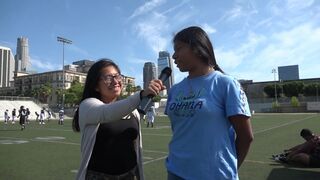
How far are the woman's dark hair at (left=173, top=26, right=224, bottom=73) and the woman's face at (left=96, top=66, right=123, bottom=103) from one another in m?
0.72

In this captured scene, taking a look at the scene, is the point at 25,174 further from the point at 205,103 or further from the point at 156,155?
the point at 205,103

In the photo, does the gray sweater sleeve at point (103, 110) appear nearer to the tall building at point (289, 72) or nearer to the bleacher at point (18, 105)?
the bleacher at point (18, 105)

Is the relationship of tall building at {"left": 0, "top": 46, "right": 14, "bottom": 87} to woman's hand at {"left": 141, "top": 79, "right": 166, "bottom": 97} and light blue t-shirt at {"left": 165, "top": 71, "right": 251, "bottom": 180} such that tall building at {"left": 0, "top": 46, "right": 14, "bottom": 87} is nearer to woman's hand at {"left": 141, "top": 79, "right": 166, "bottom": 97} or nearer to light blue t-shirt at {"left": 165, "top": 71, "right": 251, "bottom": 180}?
woman's hand at {"left": 141, "top": 79, "right": 166, "bottom": 97}

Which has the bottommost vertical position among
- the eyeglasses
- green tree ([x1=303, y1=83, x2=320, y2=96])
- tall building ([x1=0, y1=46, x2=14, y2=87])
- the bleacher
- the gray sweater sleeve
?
the gray sweater sleeve

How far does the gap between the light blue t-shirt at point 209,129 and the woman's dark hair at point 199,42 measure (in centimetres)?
15

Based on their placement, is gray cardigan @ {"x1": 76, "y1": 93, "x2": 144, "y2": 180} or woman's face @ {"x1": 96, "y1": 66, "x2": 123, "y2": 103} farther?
woman's face @ {"x1": 96, "y1": 66, "x2": 123, "y2": 103}

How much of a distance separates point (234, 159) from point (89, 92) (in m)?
1.44

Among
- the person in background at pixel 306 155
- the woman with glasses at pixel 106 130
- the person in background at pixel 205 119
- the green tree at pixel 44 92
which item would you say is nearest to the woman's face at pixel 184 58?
the person in background at pixel 205 119

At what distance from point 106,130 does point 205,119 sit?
0.94 meters

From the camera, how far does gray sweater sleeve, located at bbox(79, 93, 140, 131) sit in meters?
2.71

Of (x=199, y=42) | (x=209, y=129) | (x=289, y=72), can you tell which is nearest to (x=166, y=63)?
(x=199, y=42)

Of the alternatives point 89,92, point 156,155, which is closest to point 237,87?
point 89,92

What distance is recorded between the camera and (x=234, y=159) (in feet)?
8.68

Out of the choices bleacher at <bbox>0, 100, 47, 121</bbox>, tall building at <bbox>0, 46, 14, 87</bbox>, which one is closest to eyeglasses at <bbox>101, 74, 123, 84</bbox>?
bleacher at <bbox>0, 100, 47, 121</bbox>
